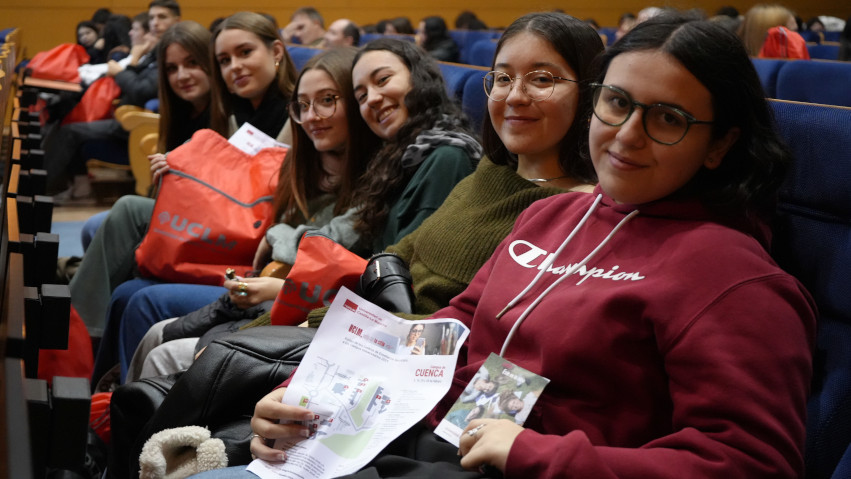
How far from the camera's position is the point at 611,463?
3.00ft

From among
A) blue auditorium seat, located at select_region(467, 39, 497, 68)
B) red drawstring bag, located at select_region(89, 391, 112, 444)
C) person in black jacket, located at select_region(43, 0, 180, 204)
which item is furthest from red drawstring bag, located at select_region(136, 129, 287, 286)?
blue auditorium seat, located at select_region(467, 39, 497, 68)

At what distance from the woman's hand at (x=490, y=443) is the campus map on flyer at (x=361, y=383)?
119 mm

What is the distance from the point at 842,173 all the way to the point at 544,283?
46 centimetres

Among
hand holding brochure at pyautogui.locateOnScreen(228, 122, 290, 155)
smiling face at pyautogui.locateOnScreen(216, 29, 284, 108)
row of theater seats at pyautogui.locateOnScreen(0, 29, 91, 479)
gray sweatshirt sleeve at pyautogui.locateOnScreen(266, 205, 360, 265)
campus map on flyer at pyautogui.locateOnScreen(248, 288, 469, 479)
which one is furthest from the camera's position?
smiling face at pyautogui.locateOnScreen(216, 29, 284, 108)

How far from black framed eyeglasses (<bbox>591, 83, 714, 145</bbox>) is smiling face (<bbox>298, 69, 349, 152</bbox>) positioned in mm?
1171

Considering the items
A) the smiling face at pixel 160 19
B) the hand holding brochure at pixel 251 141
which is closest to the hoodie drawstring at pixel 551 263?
the hand holding brochure at pixel 251 141

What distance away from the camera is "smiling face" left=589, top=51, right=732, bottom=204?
3.39 ft

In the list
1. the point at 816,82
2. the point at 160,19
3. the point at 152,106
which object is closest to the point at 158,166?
the point at 152,106

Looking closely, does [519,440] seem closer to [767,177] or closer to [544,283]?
[544,283]

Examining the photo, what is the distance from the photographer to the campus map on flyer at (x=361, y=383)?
1.13 m

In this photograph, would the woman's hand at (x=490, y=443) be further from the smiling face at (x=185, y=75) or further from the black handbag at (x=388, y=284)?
the smiling face at (x=185, y=75)

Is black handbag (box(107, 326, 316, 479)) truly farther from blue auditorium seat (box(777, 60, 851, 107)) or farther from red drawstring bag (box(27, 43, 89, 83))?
red drawstring bag (box(27, 43, 89, 83))

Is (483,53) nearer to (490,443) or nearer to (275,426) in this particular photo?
(275,426)

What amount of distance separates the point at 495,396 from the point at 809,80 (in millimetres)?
3182
